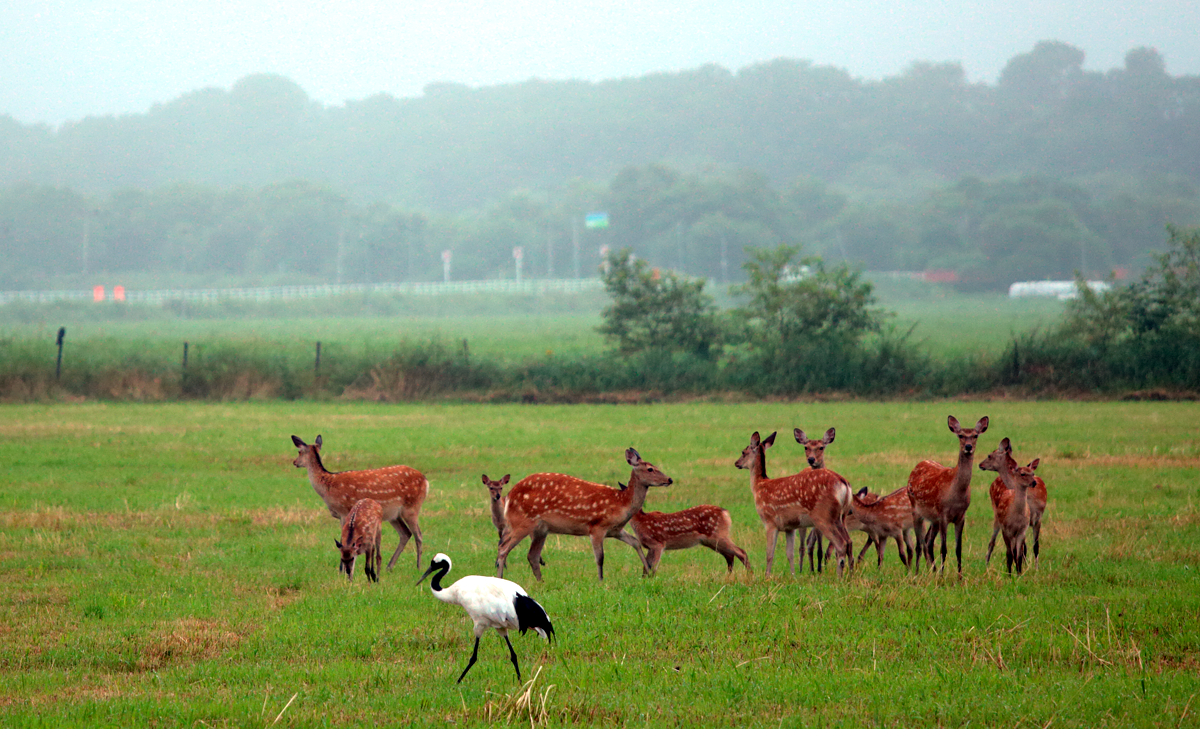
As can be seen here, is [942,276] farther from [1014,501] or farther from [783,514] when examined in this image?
[783,514]

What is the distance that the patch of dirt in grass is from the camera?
360 inches

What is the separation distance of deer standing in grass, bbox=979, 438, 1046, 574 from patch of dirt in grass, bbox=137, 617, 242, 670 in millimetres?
7326

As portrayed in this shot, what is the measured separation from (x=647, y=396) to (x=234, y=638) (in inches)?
1121

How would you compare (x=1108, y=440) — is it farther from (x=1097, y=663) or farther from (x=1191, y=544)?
(x=1097, y=663)

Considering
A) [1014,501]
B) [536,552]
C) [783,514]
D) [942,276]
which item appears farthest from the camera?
[942,276]

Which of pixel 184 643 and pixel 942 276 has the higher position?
pixel 942 276

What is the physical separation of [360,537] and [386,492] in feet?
4.89

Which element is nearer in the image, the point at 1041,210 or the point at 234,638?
the point at 234,638

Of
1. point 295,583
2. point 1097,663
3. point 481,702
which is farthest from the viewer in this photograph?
point 295,583

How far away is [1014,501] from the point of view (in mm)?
12016

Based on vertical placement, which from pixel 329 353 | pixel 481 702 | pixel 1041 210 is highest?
pixel 1041 210

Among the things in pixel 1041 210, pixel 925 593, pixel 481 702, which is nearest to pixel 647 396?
pixel 925 593

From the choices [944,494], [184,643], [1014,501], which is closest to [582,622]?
[184,643]

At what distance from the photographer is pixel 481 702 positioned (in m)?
7.83
